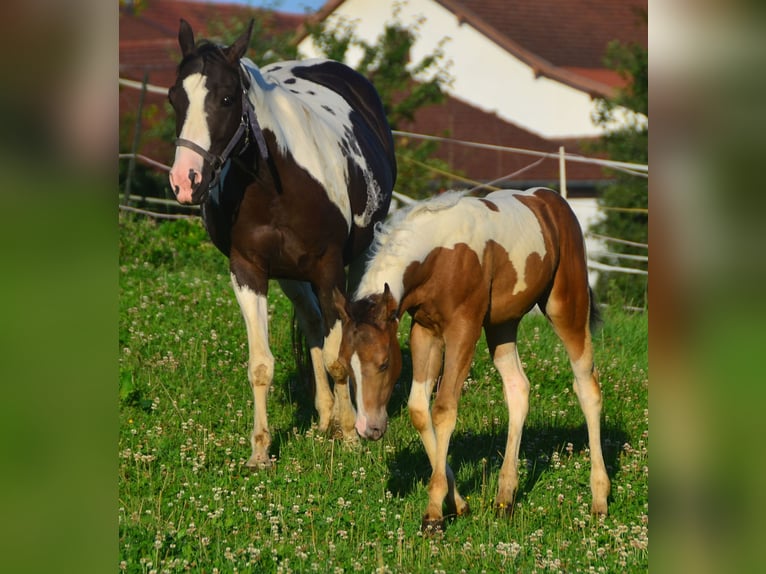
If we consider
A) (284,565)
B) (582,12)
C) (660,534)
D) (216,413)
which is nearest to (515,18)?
(582,12)

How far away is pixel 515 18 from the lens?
4525 cm

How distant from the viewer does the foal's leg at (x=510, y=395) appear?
613 cm

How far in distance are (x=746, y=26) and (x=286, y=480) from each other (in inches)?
216

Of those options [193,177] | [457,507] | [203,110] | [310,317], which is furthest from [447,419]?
[310,317]

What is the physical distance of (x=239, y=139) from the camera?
630 centimetres

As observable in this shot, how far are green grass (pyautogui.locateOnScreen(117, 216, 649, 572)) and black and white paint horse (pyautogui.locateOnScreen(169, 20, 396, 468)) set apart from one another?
1.88 ft

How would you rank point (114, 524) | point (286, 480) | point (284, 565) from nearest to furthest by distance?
point (114, 524) → point (284, 565) → point (286, 480)

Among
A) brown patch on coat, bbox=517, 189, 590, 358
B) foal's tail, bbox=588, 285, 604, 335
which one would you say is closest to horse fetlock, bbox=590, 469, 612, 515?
brown patch on coat, bbox=517, 189, 590, 358

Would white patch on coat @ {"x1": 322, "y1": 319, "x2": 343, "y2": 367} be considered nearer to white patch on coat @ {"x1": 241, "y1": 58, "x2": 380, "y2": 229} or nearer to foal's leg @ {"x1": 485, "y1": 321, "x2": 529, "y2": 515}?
white patch on coat @ {"x1": 241, "y1": 58, "x2": 380, "y2": 229}

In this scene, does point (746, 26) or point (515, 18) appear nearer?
point (746, 26)

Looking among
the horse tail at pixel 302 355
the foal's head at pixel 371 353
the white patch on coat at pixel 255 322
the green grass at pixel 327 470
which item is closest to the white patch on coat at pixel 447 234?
the foal's head at pixel 371 353

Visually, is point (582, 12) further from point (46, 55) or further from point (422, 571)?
point (46, 55)

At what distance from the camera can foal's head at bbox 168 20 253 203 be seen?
580cm

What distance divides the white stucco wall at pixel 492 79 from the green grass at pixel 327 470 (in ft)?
104
